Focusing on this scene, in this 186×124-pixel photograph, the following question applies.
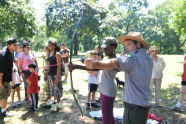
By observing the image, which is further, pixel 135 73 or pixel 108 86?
pixel 108 86

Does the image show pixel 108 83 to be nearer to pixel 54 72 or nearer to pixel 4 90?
pixel 54 72

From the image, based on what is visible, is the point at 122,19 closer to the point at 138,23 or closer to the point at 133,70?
the point at 138,23

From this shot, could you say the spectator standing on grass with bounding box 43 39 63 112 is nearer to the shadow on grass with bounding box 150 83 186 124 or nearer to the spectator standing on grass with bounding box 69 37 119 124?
the spectator standing on grass with bounding box 69 37 119 124

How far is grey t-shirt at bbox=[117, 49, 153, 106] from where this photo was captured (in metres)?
2.62

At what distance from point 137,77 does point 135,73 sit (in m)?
0.06

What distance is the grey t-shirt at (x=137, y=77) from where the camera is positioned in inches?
103

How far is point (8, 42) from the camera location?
5.38m

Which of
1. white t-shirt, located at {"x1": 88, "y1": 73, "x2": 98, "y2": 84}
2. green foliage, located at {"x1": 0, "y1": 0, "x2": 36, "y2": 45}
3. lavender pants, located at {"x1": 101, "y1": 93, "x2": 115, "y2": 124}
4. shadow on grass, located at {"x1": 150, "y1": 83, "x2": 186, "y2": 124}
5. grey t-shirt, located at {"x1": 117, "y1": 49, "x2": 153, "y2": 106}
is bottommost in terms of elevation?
shadow on grass, located at {"x1": 150, "y1": 83, "x2": 186, "y2": 124}

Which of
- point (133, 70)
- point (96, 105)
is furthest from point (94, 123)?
point (133, 70)

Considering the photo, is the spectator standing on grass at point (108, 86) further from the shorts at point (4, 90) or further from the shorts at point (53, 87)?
the shorts at point (4, 90)

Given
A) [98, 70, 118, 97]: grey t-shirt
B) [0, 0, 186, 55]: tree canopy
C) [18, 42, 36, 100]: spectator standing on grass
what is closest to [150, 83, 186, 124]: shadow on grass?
[98, 70, 118, 97]: grey t-shirt

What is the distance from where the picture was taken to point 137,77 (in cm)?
271

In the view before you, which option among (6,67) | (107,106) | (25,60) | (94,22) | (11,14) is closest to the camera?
(107,106)

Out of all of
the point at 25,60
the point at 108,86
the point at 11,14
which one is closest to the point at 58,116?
the point at 25,60
